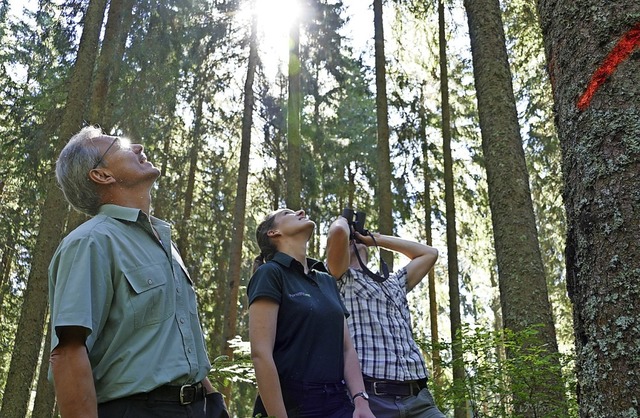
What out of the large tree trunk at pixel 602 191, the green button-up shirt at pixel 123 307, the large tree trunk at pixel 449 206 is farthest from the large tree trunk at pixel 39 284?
the large tree trunk at pixel 449 206

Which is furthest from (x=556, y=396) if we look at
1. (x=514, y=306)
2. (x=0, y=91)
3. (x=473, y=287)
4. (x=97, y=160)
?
(x=473, y=287)

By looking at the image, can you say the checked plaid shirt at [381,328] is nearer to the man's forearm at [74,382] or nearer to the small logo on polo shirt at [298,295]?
the small logo on polo shirt at [298,295]

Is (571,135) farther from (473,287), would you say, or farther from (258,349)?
(473,287)

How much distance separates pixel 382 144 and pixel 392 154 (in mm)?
5737

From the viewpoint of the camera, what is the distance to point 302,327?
291cm

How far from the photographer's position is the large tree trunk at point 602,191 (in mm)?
1565

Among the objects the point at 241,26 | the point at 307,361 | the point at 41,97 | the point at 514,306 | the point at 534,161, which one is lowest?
the point at 307,361

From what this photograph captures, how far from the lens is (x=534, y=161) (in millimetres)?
12289

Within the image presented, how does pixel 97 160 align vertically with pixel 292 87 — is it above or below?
below

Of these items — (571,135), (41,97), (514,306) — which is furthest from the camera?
(41,97)

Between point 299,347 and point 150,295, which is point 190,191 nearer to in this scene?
point 299,347

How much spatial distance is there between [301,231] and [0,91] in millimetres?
12671

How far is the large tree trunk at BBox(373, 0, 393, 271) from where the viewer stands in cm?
954

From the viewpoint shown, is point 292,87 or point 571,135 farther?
point 292,87
